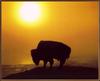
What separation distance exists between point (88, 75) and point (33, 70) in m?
0.76

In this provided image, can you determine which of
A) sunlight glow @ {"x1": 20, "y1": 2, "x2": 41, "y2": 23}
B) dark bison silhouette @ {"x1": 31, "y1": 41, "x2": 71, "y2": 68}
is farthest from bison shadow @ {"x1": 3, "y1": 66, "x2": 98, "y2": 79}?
sunlight glow @ {"x1": 20, "y1": 2, "x2": 41, "y2": 23}

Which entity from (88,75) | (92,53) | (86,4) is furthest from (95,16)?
(88,75)

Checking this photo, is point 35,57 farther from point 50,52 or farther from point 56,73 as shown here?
point 56,73

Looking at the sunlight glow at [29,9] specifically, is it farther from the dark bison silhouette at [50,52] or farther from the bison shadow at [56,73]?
the bison shadow at [56,73]

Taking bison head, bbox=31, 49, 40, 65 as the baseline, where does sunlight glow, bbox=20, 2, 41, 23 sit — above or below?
above

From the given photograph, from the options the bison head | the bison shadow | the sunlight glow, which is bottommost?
the bison shadow

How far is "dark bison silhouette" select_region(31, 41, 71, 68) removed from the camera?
4496 millimetres

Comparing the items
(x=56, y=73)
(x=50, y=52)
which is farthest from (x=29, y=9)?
(x=56, y=73)

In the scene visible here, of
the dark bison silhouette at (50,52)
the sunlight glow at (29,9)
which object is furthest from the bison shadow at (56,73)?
the sunlight glow at (29,9)

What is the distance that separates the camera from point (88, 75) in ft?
14.7

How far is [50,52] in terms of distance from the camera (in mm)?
4535

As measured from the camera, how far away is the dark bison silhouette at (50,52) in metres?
4.50

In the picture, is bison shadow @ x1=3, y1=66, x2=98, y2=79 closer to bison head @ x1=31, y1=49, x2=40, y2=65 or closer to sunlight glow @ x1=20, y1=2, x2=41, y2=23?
bison head @ x1=31, y1=49, x2=40, y2=65

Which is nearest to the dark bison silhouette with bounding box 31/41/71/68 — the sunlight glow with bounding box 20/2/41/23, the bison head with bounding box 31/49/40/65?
the bison head with bounding box 31/49/40/65
